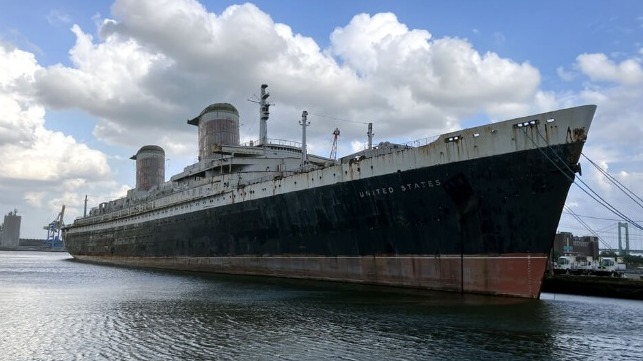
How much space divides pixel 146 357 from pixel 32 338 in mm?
3775

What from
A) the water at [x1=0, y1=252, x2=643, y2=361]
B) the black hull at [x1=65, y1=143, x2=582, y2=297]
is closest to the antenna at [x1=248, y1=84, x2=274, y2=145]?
the black hull at [x1=65, y1=143, x2=582, y2=297]

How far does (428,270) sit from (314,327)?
27.6 feet

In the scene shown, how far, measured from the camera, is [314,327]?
12.4 m

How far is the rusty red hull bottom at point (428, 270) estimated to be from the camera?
56.8 ft

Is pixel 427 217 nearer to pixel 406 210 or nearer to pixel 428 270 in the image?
pixel 406 210

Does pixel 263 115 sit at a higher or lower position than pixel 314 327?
higher

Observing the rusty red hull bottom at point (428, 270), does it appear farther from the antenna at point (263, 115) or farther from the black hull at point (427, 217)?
the antenna at point (263, 115)

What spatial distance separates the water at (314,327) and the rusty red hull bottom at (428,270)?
768 mm

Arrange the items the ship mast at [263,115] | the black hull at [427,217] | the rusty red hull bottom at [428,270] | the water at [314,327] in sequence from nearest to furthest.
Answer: the water at [314,327]
the black hull at [427,217]
the rusty red hull bottom at [428,270]
the ship mast at [263,115]

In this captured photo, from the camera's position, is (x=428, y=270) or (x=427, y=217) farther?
(x=428, y=270)

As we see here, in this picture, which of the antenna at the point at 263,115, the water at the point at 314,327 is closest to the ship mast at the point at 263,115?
the antenna at the point at 263,115

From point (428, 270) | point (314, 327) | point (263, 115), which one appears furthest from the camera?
point (263, 115)

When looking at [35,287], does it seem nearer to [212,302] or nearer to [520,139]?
[212,302]

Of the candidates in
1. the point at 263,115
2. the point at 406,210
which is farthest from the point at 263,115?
the point at 406,210
